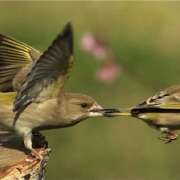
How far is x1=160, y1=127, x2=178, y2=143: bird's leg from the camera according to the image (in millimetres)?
6191

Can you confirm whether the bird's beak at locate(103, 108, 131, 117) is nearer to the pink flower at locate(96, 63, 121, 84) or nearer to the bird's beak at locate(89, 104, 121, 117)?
the bird's beak at locate(89, 104, 121, 117)

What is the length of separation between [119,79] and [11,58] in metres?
4.80

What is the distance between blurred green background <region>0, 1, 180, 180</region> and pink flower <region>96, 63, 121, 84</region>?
28 centimetres

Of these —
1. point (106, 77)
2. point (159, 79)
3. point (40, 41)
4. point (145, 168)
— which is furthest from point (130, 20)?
point (145, 168)

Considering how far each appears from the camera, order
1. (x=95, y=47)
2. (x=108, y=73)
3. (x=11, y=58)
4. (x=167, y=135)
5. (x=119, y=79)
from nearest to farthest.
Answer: (x=167, y=135) < (x=11, y=58) < (x=95, y=47) < (x=108, y=73) < (x=119, y=79)

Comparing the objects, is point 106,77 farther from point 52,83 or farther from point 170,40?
point 52,83

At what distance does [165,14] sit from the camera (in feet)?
46.3

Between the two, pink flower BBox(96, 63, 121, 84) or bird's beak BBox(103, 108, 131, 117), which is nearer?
bird's beak BBox(103, 108, 131, 117)

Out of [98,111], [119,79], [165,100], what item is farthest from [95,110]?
[119,79]

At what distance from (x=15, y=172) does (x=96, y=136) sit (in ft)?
14.4

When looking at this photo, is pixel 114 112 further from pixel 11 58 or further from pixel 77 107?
pixel 11 58

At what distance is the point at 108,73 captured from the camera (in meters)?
10.2

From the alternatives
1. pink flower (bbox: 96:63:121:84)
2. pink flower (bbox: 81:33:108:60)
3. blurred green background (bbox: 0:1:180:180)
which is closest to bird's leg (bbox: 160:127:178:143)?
blurred green background (bbox: 0:1:180:180)

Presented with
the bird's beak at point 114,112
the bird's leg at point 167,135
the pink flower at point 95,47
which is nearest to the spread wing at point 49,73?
the bird's beak at point 114,112
